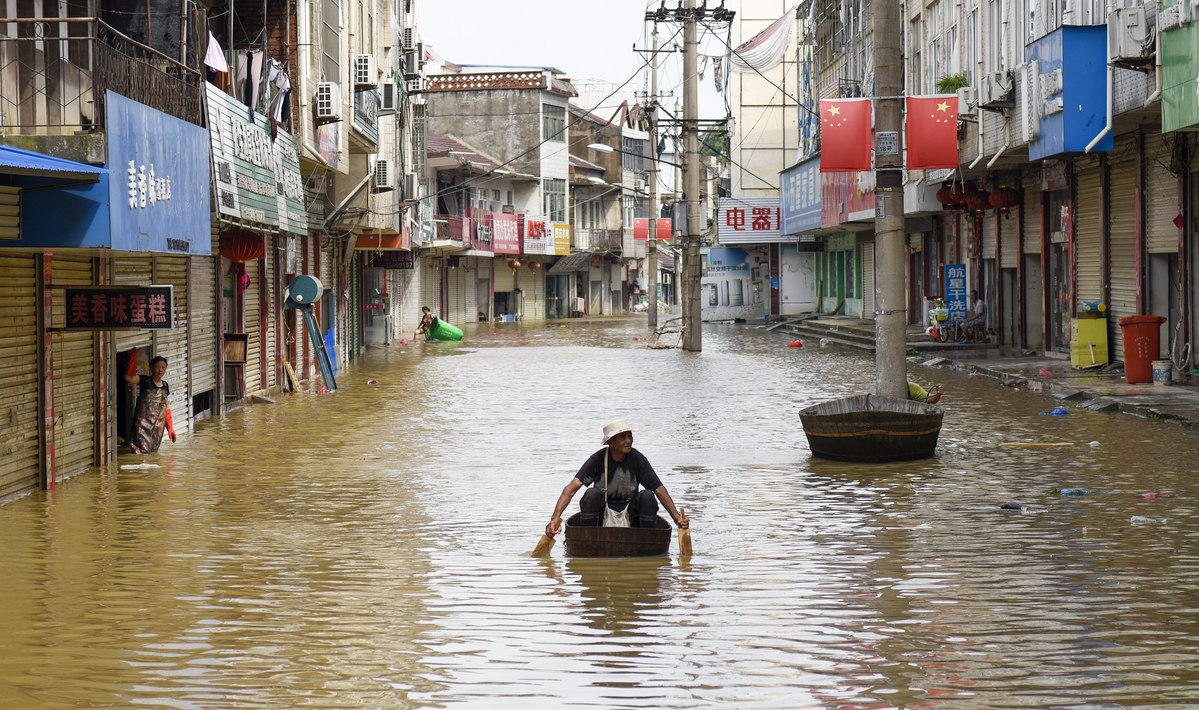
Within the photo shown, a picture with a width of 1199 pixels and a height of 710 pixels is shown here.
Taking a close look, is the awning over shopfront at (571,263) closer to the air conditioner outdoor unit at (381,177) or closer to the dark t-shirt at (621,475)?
the air conditioner outdoor unit at (381,177)

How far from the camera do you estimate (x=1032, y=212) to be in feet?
104

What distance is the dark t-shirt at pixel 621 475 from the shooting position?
10.5 m

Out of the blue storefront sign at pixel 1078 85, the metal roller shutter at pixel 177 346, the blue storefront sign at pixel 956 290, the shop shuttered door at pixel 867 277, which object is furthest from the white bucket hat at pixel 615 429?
the shop shuttered door at pixel 867 277

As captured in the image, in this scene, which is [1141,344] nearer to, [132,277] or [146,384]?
[146,384]

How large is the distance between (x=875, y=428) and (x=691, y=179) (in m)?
24.8

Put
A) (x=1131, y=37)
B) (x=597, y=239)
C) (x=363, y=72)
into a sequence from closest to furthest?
(x=1131, y=37) < (x=363, y=72) < (x=597, y=239)

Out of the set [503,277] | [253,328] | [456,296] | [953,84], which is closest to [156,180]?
[253,328]

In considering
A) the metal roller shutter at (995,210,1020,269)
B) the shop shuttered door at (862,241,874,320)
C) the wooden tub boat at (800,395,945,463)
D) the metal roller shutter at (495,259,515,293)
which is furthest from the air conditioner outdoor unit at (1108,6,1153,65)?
the metal roller shutter at (495,259,515,293)

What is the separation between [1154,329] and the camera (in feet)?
73.7

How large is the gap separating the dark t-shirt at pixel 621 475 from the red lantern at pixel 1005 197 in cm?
2285

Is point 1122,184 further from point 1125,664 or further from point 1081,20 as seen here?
point 1125,664

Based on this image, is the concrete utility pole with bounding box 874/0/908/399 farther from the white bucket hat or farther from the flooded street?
the white bucket hat

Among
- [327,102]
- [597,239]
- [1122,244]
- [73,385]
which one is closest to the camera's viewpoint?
[73,385]

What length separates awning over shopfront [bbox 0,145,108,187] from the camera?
10328 mm
